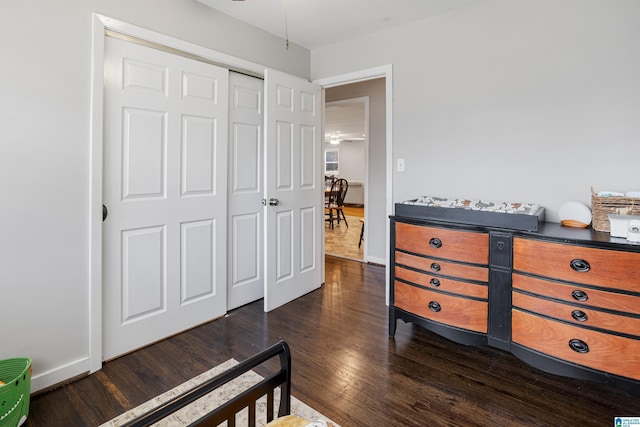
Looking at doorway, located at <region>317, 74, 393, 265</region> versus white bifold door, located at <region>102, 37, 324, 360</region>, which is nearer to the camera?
white bifold door, located at <region>102, 37, 324, 360</region>

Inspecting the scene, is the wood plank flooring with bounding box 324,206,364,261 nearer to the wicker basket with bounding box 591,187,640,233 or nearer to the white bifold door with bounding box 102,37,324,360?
the white bifold door with bounding box 102,37,324,360

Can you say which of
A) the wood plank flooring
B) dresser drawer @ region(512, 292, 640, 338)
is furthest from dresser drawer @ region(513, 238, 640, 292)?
the wood plank flooring

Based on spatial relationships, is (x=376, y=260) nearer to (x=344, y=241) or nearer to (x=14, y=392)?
(x=344, y=241)

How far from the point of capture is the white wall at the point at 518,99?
6.74 feet

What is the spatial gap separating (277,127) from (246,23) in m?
0.86

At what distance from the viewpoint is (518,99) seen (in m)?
2.37

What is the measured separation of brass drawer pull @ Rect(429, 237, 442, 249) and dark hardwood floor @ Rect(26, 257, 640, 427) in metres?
0.72

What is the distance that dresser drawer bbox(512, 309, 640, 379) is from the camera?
1.63m

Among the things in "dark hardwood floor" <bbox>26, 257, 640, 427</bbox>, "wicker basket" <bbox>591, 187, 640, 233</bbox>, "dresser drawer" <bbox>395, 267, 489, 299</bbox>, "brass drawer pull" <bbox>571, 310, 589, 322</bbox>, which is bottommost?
"dark hardwood floor" <bbox>26, 257, 640, 427</bbox>

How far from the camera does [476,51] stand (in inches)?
99.6

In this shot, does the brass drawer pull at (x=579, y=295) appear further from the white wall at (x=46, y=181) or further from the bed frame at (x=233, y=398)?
the white wall at (x=46, y=181)

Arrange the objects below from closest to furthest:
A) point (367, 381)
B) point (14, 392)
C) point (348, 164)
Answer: point (14, 392) → point (367, 381) → point (348, 164)

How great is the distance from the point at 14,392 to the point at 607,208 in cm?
307

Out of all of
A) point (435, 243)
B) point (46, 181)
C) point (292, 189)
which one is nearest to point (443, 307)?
point (435, 243)
